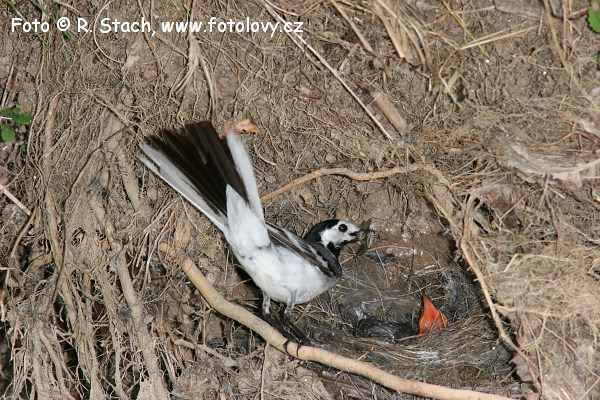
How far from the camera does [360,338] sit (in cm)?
390

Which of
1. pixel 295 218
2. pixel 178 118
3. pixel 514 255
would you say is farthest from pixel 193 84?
pixel 514 255

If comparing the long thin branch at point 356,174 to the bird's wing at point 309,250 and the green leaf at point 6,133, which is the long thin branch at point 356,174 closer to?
the bird's wing at point 309,250

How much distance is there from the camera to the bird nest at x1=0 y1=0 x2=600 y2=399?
10.5ft

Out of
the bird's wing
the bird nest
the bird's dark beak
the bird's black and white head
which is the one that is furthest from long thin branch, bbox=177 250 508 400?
the bird's dark beak

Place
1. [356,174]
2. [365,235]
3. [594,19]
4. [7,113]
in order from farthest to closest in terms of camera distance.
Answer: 1. [365,235]
2. [7,113]
3. [356,174]
4. [594,19]

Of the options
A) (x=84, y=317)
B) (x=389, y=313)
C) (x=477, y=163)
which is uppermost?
(x=84, y=317)

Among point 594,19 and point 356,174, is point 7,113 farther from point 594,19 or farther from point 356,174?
point 594,19

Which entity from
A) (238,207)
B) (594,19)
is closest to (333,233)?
(238,207)

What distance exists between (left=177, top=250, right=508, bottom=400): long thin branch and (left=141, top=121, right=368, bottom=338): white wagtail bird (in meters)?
0.21

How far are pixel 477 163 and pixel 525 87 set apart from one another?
396 millimetres

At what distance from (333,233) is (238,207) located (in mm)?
775

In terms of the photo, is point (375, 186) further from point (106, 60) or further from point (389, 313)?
point (106, 60)

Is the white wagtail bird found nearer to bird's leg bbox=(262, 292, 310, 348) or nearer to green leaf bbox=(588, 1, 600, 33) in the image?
bird's leg bbox=(262, 292, 310, 348)

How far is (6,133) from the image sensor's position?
382cm
